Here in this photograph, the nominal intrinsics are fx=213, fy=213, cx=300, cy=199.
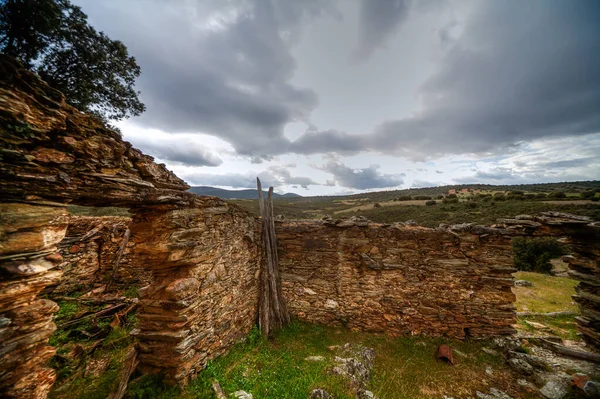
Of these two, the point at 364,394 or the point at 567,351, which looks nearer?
the point at 364,394

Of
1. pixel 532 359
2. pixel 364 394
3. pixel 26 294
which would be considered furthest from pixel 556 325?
pixel 26 294

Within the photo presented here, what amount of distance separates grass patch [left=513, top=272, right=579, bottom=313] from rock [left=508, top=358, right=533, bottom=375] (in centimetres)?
524

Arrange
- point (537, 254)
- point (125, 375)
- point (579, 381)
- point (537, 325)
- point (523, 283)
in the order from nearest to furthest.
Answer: point (125, 375), point (579, 381), point (537, 325), point (523, 283), point (537, 254)

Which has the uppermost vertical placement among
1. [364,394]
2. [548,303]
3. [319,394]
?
[319,394]

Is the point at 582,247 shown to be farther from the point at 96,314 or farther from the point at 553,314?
the point at 96,314

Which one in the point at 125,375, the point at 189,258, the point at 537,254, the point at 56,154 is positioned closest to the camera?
the point at 56,154

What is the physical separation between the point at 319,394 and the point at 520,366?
5.47 m

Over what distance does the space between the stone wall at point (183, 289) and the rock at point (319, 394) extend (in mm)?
2461

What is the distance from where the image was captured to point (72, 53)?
11.0 m

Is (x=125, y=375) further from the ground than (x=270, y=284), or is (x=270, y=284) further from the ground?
(x=270, y=284)

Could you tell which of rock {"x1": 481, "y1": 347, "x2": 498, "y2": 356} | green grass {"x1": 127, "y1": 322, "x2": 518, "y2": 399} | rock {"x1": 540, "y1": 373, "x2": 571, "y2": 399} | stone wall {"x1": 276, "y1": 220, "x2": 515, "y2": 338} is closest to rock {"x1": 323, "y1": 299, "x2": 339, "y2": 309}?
stone wall {"x1": 276, "y1": 220, "x2": 515, "y2": 338}

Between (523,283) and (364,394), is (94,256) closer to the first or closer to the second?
(364,394)

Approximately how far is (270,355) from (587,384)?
6870 mm

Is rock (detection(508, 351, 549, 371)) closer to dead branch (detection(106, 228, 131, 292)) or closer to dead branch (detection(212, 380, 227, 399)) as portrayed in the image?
dead branch (detection(212, 380, 227, 399))
